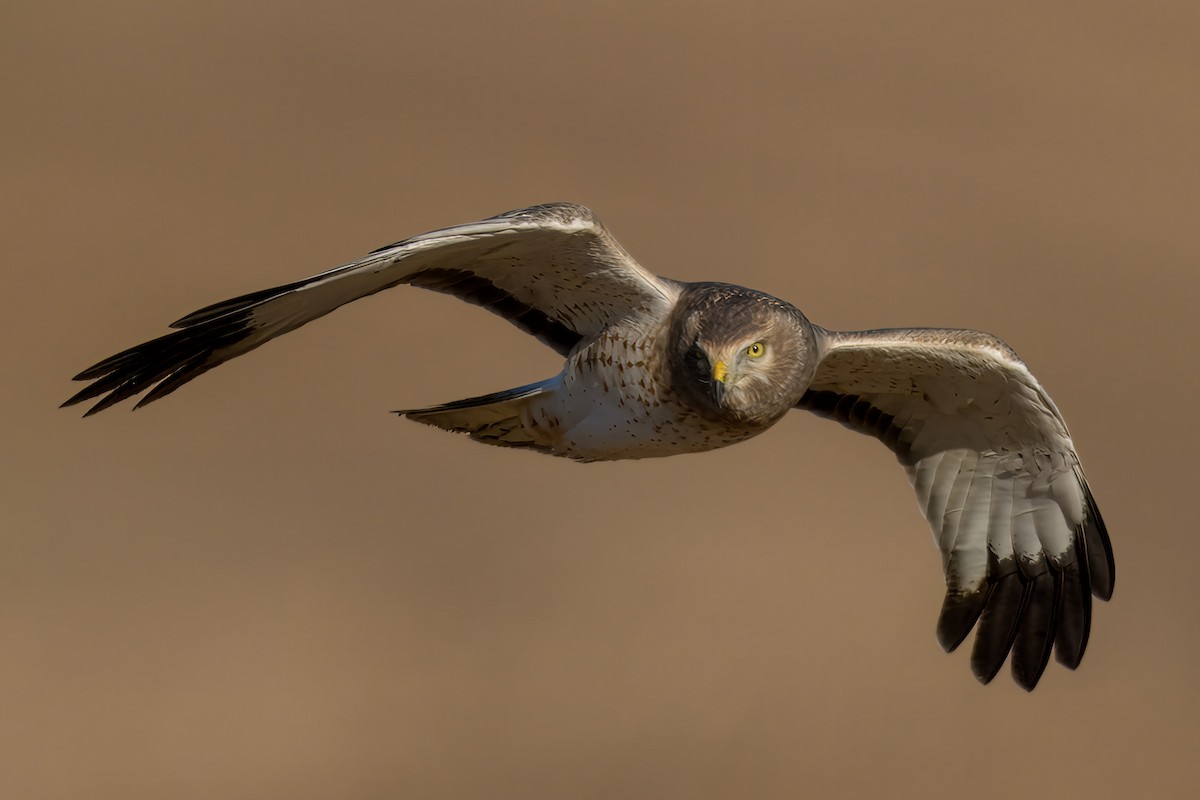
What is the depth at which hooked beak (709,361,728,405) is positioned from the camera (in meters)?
6.21

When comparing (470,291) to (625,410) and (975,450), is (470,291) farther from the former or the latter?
(975,450)

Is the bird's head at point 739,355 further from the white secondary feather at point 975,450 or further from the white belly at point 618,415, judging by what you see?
the white secondary feather at point 975,450

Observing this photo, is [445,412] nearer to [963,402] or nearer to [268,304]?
[268,304]

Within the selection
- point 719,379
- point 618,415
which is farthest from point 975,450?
point 719,379

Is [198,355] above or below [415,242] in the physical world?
below

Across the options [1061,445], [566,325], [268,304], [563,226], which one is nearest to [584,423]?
[566,325]

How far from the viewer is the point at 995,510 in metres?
8.18

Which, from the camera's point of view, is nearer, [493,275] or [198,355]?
[198,355]

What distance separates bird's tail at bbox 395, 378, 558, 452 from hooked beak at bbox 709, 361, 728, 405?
115cm

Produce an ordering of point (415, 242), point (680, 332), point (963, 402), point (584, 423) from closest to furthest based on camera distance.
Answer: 1. point (415, 242)
2. point (680, 332)
3. point (584, 423)
4. point (963, 402)

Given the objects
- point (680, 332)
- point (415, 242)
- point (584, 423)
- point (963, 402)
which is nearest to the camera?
point (415, 242)

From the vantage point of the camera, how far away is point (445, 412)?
23.9 ft

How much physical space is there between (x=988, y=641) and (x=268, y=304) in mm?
4168

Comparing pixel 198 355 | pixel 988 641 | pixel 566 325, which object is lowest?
pixel 988 641
